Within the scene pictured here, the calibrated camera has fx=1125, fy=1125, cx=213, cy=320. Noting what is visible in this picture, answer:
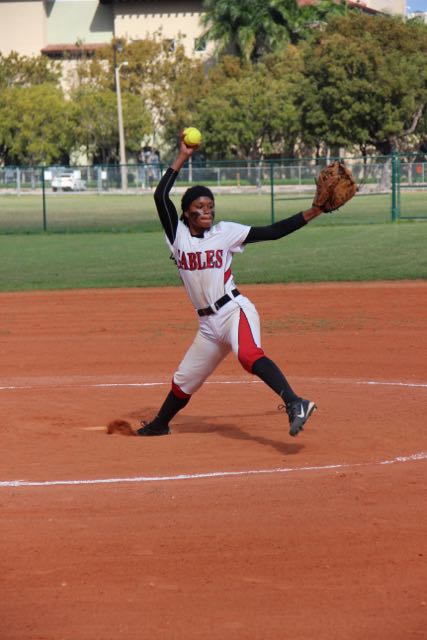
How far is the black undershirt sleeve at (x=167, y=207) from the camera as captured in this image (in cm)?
784

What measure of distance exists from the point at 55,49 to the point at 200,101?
18.7 meters

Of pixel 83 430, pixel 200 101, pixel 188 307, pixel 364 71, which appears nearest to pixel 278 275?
pixel 188 307

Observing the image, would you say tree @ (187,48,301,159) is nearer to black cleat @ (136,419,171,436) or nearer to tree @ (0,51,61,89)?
tree @ (0,51,61,89)

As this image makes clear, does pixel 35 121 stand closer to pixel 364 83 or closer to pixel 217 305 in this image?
pixel 364 83

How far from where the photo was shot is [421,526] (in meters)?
6.23

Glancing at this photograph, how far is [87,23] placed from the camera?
90.8 metres

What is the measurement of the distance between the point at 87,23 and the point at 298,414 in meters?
87.4

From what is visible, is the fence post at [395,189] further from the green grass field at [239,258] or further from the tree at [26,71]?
the tree at [26,71]

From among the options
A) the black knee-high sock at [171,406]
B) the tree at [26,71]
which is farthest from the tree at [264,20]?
the black knee-high sock at [171,406]

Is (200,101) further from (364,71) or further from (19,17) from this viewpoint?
(19,17)

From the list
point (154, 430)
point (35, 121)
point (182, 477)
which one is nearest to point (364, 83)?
point (35, 121)

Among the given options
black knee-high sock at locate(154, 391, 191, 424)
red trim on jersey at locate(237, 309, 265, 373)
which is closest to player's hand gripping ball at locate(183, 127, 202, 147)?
red trim on jersey at locate(237, 309, 265, 373)

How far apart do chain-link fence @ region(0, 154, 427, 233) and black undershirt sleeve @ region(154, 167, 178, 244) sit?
85.4ft

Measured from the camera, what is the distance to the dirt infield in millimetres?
5039
